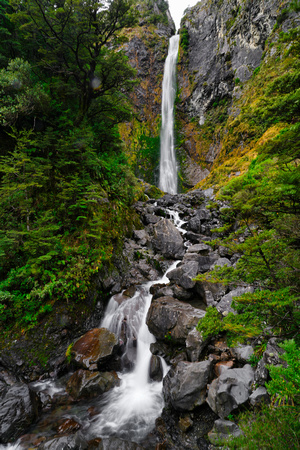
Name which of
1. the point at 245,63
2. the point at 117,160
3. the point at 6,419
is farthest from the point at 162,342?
the point at 245,63

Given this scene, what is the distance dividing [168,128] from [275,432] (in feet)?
121

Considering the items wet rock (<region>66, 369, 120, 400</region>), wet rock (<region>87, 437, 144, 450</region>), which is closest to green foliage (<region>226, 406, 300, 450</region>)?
wet rock (<region>87, 437, 144, 450</region>)

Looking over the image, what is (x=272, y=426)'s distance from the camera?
250cm

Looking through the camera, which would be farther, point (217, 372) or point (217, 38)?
point (217, 38)

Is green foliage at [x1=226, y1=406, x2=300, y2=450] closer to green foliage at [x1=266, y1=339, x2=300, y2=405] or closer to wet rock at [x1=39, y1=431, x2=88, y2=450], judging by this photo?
green foliage at [x1=266, y1=339, x2=300, y2=405]

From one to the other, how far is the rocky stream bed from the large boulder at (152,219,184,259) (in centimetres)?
230

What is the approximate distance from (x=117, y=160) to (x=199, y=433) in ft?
36.8

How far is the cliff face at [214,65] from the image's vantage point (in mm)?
21875

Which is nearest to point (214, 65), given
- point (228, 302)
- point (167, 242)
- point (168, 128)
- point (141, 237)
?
point (168, 128)

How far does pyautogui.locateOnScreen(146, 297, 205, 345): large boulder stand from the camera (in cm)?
590

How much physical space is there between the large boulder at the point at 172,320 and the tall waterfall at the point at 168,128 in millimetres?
24729

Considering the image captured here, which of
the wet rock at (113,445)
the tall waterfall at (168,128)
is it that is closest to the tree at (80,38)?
the wet rock at (113,445)

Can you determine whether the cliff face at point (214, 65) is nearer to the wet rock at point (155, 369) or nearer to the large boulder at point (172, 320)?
the large boulder at point (172, 320)

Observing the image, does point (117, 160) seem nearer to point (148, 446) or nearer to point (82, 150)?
point (82, 150)
